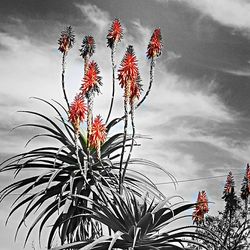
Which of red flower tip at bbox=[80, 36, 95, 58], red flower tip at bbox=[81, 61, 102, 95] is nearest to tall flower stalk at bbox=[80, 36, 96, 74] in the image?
red flower tip at bbox=[80, 36, 95, 58]

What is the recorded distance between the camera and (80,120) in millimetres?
7961

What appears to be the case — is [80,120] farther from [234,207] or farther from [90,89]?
[234,207]

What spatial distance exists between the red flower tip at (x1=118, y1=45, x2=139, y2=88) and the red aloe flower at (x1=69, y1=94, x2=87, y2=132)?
60 cm

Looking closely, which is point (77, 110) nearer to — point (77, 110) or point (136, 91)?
point (77, 110)

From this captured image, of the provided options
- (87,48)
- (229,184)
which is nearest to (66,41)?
(87,48)

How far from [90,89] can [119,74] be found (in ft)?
1.45

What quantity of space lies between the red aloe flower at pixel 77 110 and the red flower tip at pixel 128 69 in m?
0.60

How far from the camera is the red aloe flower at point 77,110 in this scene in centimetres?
784

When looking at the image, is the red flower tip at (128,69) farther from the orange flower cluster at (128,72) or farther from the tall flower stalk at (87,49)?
the tall flower stalk at (87,49)

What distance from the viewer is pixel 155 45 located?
328 inches

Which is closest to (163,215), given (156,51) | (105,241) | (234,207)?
(105,241)

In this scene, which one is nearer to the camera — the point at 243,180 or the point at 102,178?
the point at 102,178

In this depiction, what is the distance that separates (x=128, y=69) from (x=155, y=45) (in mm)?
752

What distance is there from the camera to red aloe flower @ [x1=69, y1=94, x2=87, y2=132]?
25.7ft
